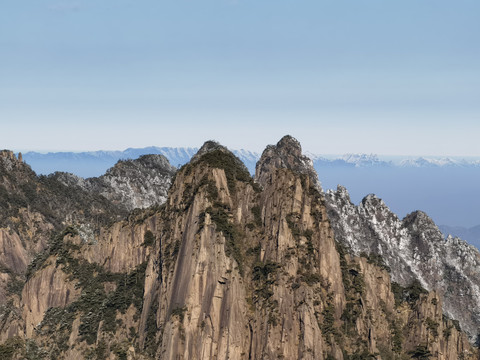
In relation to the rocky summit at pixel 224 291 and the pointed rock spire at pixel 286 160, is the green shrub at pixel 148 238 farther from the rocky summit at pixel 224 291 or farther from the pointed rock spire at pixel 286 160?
the pointed rock spire at pixel 286 160

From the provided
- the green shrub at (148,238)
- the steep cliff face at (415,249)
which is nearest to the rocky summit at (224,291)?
the green shrub at (148,238)

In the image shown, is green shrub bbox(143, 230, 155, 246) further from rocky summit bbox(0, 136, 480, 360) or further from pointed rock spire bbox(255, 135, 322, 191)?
pointed rock spire bbox(255, 135, 322, 191)

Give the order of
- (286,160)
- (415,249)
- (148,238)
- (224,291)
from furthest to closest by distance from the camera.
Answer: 1. (415,249)
2. (286,160)
3. (148,238)
4. (224,291)

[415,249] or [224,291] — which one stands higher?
[224,291]

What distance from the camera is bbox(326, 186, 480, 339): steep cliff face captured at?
171 metres

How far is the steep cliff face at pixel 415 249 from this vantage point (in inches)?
6737

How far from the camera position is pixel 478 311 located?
166625 mm

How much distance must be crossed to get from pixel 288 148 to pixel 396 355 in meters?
117

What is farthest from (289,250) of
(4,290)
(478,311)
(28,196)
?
(28,196)

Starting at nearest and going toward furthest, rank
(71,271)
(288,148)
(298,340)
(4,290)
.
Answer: (298,340), (71,271), (4,290), (288,148)

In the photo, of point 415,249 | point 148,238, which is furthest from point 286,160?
point 148,238

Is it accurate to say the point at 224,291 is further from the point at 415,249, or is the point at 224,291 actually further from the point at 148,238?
the point at 415,249

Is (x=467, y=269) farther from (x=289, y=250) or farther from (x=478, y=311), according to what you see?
(x=289, y=250)

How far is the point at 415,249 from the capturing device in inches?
7333
